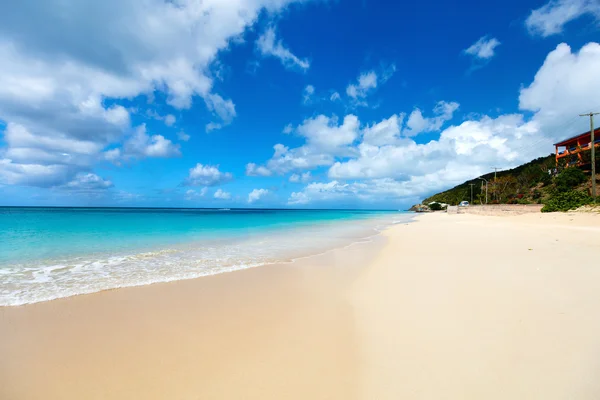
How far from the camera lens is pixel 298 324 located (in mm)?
3898

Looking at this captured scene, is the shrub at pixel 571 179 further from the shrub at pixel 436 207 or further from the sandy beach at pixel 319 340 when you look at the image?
the shrub at pixel 436 207

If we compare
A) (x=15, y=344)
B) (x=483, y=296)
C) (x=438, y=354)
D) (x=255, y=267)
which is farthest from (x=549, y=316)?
(x=15, y=344)

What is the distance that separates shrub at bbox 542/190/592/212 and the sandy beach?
24.8 m

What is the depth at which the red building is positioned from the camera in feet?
130

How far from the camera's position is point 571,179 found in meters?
34.8

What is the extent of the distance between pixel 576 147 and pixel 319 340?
61.8m

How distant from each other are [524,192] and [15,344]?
6421 cm

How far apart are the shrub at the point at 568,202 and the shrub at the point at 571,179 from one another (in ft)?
43.6

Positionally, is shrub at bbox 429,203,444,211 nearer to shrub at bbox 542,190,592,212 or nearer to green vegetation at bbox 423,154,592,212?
green vegetation at bbox 423,154,592,212

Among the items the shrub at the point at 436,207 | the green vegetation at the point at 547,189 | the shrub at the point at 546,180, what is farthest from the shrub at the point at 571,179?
the shrub at the point at 436,207

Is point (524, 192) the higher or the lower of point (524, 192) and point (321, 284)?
the higher

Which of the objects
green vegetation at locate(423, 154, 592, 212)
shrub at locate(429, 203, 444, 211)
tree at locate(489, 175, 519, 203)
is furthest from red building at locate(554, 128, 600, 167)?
shrub at locate(429, 203, 444, 211)

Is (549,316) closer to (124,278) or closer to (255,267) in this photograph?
(255,267)

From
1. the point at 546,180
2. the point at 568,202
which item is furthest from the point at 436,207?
the point at 568,202
